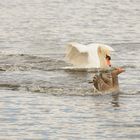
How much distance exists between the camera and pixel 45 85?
17.6 meters

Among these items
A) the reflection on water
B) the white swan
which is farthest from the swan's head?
the reflection on water

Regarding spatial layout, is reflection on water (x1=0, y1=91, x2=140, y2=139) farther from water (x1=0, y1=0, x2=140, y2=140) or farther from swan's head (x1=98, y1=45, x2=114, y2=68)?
swan's head (x1=98, y1=45, x2=114, y2=68)

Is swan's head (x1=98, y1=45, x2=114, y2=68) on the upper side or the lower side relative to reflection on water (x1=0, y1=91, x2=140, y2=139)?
upper

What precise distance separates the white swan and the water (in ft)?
0.96

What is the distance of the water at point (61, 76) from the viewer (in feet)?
45.3

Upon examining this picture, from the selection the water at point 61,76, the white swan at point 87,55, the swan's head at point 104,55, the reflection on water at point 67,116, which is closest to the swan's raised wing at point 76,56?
the white swan at point 87,55

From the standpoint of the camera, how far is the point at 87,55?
2039 centimetres

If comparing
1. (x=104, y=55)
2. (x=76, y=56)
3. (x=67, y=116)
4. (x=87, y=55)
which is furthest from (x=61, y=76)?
(x=67, y=116)

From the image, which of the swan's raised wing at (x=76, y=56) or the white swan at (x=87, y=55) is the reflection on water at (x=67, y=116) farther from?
the swan's raised wing at (x=76, y=56)

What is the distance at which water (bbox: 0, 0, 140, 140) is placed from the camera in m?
13.8

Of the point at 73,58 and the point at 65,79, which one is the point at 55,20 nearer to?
the point at 73,58

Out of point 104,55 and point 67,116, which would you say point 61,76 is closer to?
point 104,55

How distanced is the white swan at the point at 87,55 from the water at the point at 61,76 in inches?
11.5

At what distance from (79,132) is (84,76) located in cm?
588
